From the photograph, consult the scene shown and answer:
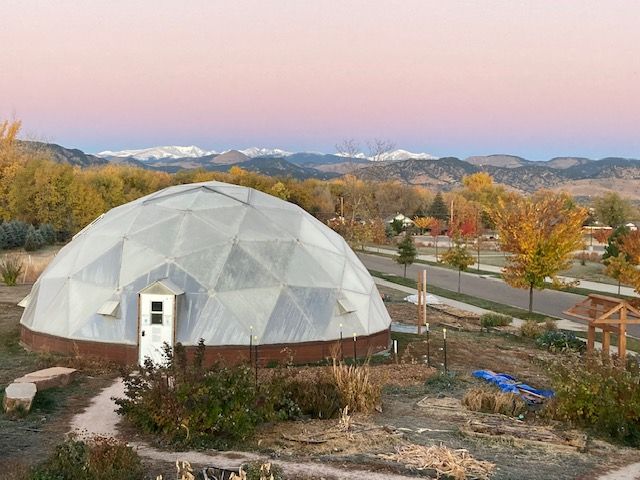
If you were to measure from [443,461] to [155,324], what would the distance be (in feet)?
29.2

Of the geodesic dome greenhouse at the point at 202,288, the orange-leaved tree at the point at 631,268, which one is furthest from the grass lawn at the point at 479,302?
the geodesic dome greenhouse at the point at 202,288

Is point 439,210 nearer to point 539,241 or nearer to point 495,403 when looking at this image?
point 539,241

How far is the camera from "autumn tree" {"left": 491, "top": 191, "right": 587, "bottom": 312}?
26.9 meters

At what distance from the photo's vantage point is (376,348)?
1808 cm

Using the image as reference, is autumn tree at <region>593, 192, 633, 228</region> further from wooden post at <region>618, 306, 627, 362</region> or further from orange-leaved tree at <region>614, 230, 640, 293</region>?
wooden post at <region>618, 306, 627, 362</region>

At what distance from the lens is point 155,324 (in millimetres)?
15648

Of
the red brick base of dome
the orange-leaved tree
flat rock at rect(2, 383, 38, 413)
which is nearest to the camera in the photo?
flat rock at rect(2, 383, 38, 413)

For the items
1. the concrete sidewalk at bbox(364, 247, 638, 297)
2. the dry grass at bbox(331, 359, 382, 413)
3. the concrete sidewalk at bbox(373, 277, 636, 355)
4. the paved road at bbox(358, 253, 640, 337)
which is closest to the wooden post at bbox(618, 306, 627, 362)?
the concrete sidewalk at bbox(373, 277, 636, 355)

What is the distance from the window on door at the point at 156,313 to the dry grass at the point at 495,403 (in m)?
7.43

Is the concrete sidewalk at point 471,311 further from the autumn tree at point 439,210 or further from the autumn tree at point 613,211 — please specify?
the autumn tree at point 613,211

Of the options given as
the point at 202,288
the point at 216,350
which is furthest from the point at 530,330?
the point at 202,288

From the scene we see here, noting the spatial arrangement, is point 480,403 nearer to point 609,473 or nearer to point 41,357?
point 609,473

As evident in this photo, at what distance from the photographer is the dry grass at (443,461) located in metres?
Answer: 8.54

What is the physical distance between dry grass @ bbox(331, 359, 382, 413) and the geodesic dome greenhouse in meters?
4.00
